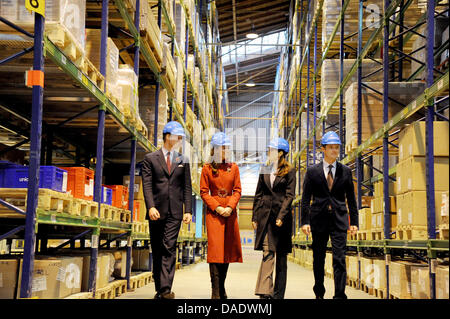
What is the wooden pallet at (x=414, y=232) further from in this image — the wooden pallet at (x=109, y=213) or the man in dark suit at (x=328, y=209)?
the wooden pallet at (x=109, y=213)

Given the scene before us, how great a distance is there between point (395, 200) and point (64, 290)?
14.3 feet

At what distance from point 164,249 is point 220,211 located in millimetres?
723

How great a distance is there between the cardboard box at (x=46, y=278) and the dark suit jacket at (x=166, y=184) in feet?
3.43

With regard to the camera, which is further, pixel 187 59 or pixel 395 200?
pixel 187 59

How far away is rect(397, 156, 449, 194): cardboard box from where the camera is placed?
5.54 metres

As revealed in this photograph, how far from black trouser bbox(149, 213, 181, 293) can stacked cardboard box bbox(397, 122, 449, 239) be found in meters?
2.59

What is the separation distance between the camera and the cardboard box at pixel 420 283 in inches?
216

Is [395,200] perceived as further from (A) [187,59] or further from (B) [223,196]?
(A) [187,59]

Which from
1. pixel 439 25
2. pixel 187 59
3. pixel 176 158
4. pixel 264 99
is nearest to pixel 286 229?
pixel 176 158

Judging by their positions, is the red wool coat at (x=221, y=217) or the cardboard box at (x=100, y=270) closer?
the red wool coat at (x=221, y=217)

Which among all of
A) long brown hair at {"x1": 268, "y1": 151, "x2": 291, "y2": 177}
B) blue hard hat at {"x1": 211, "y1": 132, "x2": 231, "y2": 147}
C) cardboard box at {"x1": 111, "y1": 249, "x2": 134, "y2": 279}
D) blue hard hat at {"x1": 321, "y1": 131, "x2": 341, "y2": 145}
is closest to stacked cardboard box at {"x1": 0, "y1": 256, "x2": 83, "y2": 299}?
cardboard box at {"x1": 111, "y1": 249, "x2": 134, "y2": 279}

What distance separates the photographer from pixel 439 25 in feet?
29.7

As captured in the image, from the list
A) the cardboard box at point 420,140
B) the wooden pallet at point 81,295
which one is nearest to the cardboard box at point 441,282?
the cardboard box at point 420,140

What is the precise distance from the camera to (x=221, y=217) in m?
5.35
